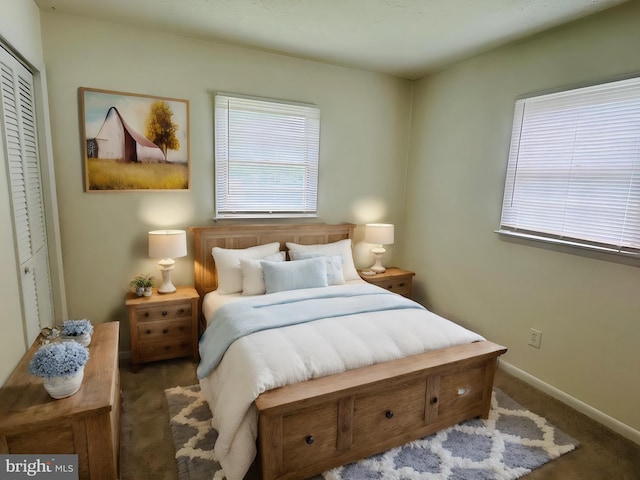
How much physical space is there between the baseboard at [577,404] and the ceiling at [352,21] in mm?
2529

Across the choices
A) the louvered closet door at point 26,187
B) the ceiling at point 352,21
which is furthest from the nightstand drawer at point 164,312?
the ceiling at point 352,21

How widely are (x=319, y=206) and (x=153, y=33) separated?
199 cm

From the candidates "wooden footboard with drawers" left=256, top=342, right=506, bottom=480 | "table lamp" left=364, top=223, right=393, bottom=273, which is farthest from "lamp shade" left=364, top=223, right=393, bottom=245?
"wooden footboard with drawers" left=256, top=342, right=506, bottom=480

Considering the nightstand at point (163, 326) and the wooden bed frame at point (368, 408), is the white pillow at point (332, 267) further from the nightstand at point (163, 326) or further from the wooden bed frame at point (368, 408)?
the wooden bed frame at point (368, 408)

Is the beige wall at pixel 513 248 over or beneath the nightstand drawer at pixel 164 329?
over

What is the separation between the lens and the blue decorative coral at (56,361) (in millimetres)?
1493

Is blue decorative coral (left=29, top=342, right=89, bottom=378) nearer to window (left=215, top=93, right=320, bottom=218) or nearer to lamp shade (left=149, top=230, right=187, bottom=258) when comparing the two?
lamp shade (left=149, top=230, right=187, bottom=258)

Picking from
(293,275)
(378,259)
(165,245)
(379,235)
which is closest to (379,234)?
(379,235)

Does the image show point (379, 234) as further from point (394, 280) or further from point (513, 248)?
point (513, 248)

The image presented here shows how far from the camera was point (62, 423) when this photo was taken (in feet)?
4.89

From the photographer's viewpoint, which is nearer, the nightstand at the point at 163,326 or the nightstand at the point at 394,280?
the nightstand at the point at 163,326

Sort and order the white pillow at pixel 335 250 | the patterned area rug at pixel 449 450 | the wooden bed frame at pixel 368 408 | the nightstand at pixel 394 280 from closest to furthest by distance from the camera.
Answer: the wooden bed frame at pixel 368 408 → the patterned area rug at pixel 449 450 → the white pillow at pixel 335 250 → the nightstand at pixel 394 280

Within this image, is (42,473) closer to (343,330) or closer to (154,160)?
(343,330)

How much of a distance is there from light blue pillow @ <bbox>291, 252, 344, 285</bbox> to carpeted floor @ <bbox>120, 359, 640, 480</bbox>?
4.18ft
